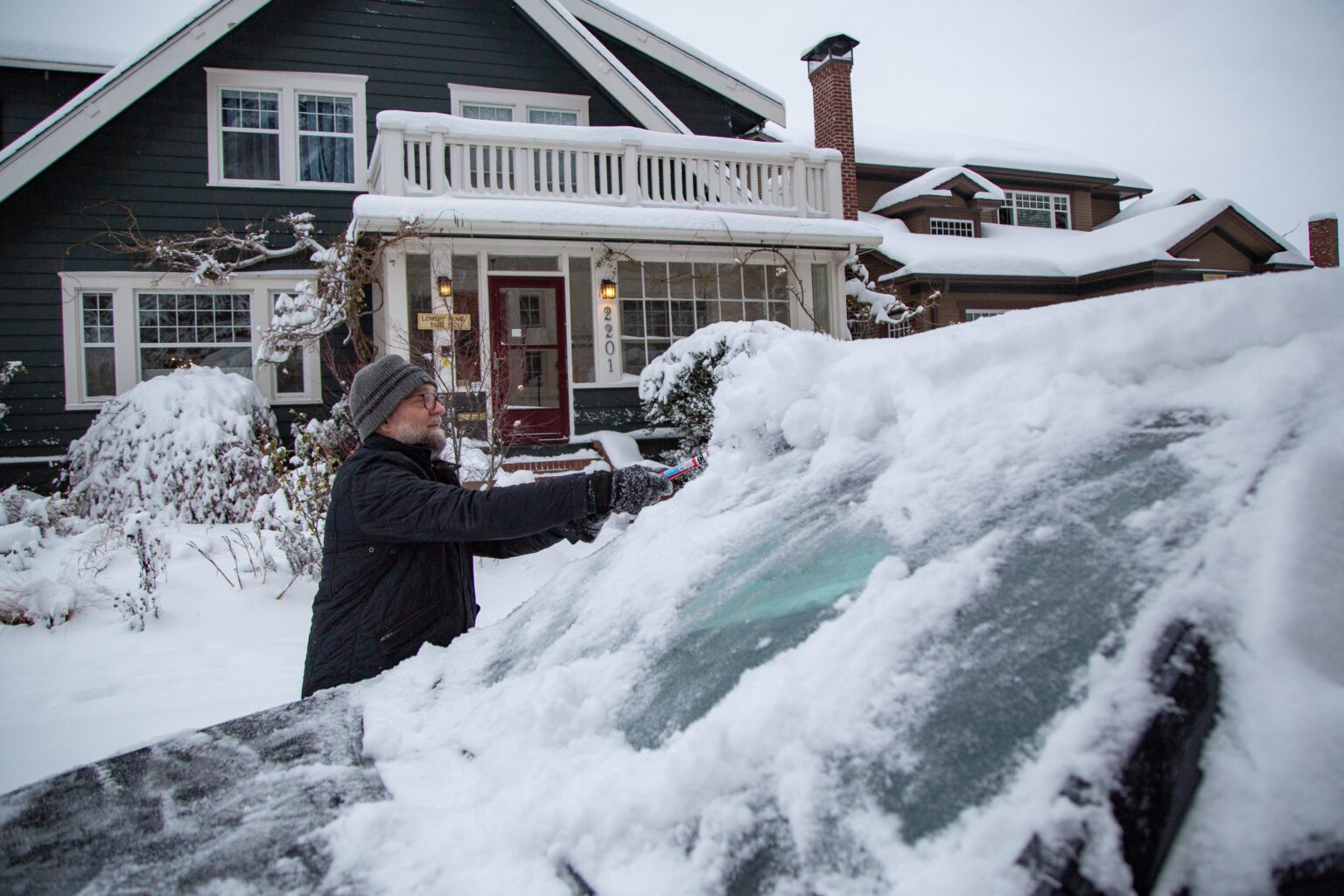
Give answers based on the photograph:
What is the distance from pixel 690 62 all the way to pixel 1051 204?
36.8ft

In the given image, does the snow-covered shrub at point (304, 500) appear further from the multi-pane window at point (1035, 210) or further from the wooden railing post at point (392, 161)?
the multi-pane window at point (1035, 210)

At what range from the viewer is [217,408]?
876 centimetres

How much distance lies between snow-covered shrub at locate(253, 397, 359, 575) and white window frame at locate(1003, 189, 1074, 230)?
17594 millimetres

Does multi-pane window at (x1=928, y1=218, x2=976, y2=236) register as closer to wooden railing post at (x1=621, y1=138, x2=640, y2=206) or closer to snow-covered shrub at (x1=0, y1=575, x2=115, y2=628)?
wooden railing post at (x1=621, y1=138, x2=640, y2=206)

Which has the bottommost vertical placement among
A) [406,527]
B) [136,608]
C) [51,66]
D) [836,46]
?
[136,608]

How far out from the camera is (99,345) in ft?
36.0

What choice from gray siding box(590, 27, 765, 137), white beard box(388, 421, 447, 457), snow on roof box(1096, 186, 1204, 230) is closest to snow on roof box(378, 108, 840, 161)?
gray siding box(590, 27, 765, 137)

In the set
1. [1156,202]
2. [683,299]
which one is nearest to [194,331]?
[683,299]

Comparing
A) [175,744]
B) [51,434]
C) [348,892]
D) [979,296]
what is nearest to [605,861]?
[348,892]

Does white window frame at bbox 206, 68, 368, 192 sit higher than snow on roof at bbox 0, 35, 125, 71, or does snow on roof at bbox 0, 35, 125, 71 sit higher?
snow on roof at bbox 0, 35, 125, 71

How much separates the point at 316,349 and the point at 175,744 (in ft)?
34.5

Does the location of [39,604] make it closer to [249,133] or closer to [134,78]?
[134,78]

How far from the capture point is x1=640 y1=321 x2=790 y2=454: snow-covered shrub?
8430mm

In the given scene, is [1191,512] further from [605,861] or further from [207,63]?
[207,63]
